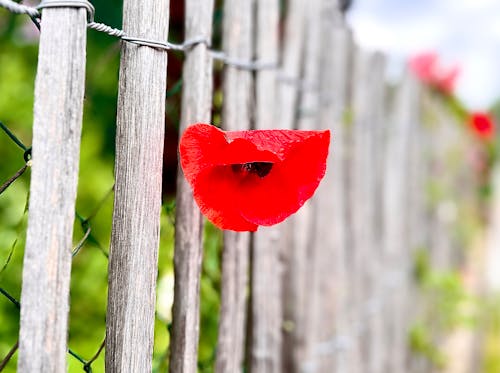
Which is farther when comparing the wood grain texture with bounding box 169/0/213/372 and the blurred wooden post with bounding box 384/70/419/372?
the blurred wooden post with bounding box 384/70/419/372

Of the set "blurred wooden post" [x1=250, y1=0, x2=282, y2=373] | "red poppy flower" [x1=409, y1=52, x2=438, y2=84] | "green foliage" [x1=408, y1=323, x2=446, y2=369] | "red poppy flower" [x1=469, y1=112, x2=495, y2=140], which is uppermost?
"red poppy flower" [x1=409, y1=52, x2=438, y2=84]

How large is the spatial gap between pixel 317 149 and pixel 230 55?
0.57m

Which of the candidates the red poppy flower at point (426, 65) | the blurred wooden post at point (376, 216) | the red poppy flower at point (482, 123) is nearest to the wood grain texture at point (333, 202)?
the blurred wooden post at point (376, 216)

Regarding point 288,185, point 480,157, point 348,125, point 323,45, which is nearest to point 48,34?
point 288,185

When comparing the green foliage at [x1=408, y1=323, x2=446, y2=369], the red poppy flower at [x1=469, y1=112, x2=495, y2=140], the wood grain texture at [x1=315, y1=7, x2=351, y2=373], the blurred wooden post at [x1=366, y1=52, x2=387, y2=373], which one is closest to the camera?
the wood grain texture at [x1=315, y1=7, x2=351, y2=373]

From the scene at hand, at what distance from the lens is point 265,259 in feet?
5.12

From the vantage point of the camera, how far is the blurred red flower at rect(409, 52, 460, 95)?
5.07 metres

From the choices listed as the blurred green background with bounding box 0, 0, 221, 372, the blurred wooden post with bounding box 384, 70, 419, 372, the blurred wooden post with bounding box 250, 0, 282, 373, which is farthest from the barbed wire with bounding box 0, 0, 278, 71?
the blurred wooden post with bounding box 384, 70, 419, 372

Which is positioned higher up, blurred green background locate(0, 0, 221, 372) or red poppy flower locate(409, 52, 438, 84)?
red poppy flower locate(409, 52, 438, 84)

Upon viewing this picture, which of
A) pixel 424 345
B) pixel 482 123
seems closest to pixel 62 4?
pixel 424 345

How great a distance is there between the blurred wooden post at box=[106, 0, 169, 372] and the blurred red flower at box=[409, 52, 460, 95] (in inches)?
172

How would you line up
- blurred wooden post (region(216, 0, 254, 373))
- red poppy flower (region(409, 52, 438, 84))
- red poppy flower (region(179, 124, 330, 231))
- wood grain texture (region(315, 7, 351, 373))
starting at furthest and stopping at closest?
red poppy flower (region(409, 52, 438, 84))
wood grain texture (region(315, 7, 351, 373))
blurred wooden post (region(216, 0, 254, 373))
red poppy flower (region(179, 124, 330, 231))

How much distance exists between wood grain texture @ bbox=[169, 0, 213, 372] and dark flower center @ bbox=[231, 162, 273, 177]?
260 mm

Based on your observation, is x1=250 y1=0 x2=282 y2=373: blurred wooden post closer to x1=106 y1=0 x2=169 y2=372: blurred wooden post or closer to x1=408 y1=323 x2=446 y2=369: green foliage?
x1=106 y1=0 x2=169 y2=372: blurred wooden post
